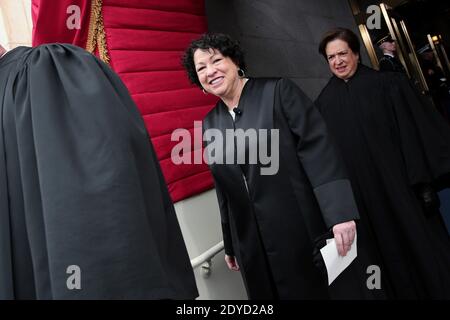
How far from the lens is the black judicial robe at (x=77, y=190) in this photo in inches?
24.8

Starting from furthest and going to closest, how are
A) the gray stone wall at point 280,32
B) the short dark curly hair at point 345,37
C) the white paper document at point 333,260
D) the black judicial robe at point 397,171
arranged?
the gray stone wall at point 280,32
the short dark curly hair at point 345,37
the black judicial robe at point 397,171
the white paper document at point 333,260

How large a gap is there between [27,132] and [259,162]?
854 millimetres

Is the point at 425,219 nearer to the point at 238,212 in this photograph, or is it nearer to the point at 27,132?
the point at 238,212

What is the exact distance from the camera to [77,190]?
657 millimetres

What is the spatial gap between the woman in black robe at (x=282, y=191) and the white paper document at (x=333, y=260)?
1.3 inches

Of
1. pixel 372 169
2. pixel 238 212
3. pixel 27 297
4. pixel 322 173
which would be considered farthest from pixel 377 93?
pixel 27 297

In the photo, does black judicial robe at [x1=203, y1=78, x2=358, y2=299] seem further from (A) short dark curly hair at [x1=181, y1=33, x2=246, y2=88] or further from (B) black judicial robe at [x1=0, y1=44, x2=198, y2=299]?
(B) black judicial robe at [x1=0, y1=44, x2=198, y2=299]

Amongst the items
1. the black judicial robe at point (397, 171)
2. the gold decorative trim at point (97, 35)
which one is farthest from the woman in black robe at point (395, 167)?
the gold decorative trim at point (97, 35)

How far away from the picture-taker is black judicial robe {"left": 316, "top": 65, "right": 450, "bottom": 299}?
1.83m

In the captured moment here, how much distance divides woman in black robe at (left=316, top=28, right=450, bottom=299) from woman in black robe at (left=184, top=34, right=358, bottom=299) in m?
0.62

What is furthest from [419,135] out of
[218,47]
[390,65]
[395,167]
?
[390,65]

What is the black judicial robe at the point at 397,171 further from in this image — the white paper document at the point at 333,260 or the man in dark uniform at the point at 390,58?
the man in dark uniform at the point at 390,58

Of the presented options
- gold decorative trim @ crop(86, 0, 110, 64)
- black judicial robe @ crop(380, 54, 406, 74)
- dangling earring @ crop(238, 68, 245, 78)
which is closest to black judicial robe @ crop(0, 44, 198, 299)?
gold decorative trim @ crop(86, 0, 110, 64)

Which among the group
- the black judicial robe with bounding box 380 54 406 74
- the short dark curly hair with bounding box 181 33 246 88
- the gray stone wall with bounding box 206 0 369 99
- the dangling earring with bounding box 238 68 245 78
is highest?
the gray stone wall with bounding box 206 0 369 99
